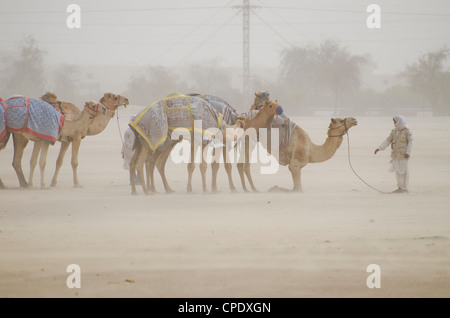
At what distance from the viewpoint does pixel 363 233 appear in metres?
8.52

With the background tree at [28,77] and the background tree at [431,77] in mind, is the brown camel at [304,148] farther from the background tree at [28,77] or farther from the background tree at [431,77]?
the background tree at [28,77]

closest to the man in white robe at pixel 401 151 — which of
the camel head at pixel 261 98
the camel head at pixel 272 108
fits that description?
the camel head at pixel 272 108

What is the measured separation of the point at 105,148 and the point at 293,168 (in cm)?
1355

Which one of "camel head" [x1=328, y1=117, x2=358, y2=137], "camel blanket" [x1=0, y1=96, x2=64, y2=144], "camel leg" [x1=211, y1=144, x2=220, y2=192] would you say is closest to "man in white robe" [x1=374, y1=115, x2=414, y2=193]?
"camel head" [x1=328, y1=117, x2=358, y2=137]

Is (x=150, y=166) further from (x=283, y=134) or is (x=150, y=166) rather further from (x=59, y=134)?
(x=283, y=134)

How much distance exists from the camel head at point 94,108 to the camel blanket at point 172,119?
193 centimetres

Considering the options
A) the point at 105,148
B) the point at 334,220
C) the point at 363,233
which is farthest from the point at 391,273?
the point at 105,148

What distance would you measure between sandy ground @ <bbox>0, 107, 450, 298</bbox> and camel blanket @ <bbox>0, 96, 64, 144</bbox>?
105 centimetres

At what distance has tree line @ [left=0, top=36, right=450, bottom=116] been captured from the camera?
57.8 meters

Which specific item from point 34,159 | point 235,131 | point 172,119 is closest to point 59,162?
point 34,159

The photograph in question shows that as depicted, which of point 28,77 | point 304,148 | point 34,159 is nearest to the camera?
point 304,148

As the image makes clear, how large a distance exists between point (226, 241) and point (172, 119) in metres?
4.46

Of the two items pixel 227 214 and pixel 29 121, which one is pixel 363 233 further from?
pixel 29 121

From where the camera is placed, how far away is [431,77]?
194 feet
